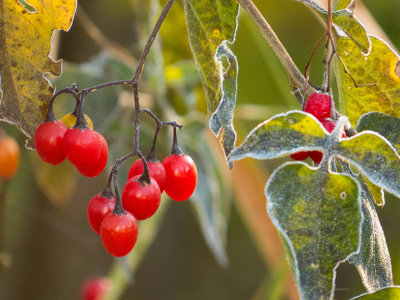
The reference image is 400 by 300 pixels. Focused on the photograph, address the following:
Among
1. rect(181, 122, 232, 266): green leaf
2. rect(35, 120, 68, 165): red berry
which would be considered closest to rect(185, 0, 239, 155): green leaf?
rect(35, 120, 68, 165): red berry

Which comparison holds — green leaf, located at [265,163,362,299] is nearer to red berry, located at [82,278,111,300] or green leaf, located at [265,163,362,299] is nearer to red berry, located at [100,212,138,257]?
red berry, located at [100,212,138,257]

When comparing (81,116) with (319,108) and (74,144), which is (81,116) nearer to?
(74,144)

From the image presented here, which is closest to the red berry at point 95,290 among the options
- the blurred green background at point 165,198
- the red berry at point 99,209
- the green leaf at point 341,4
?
the blurred green background at point 165,198

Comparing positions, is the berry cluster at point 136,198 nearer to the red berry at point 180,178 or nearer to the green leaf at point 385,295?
the red berry at point 180,178

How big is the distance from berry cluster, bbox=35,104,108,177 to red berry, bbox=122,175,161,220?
0.04 metres

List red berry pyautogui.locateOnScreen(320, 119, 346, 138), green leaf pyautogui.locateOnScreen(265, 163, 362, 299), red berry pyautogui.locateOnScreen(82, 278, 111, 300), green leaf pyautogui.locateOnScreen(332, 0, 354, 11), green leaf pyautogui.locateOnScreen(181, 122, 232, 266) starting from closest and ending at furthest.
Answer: green leaf pyautogui.locateOnScreen(265, 163, 362, 299)
red berry pyautogui.locateOnScreen(320, 119, 346, 138)
green leaf pyautogui.locateOnScreen(332, 0, 354, 11)
green leaf pyautogui.locateOnScreen(181, 122, 232, 266)
red berry pyautogui.locateOnScreen(82, 278, 111, 300)

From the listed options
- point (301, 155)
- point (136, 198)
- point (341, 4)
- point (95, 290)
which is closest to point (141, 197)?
point (136, 198)

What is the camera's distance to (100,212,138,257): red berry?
569mm

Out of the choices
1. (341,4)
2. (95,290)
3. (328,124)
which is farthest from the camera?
(95,290)

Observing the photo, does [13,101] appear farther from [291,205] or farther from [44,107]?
[291,205]

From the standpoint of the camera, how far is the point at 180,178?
621 millimetres

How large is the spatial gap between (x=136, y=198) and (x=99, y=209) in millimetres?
51

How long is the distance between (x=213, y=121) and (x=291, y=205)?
4.2 inches

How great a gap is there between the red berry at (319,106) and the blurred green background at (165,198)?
0.75ft
